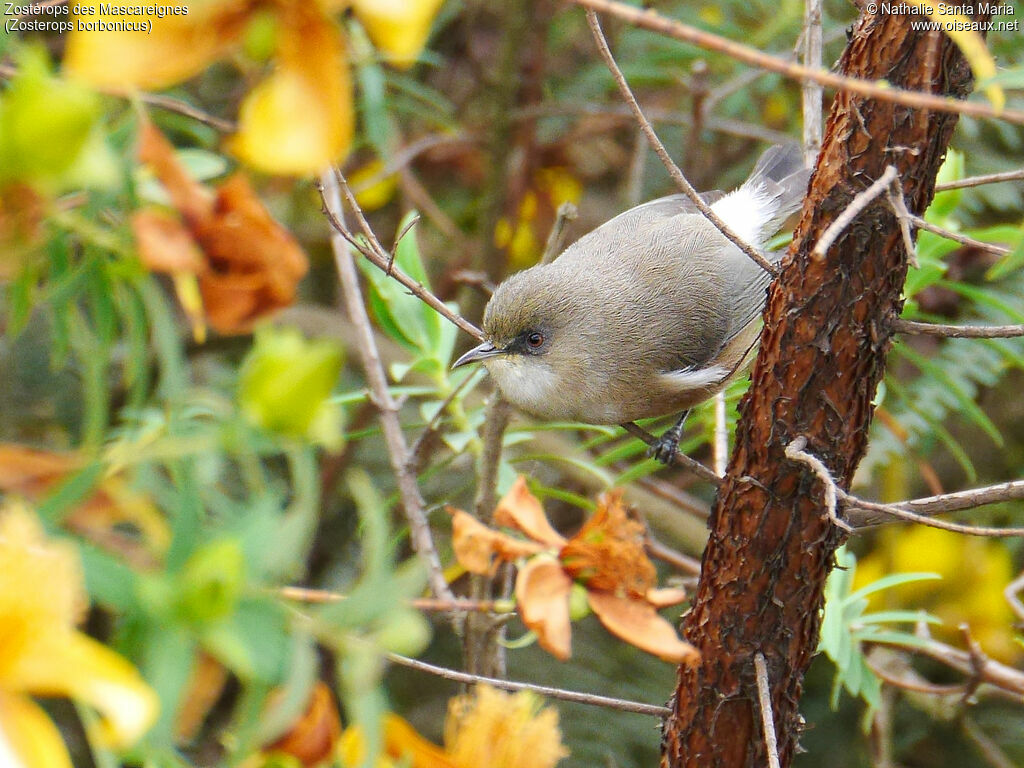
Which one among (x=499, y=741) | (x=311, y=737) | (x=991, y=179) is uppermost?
(x=991, y=179)

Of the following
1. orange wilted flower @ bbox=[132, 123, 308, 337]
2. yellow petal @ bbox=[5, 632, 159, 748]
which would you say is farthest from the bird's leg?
yellow petal @ bbox=[5, 632, 159, 748]

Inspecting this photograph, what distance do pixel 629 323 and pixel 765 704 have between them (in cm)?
139

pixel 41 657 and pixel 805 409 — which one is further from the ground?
pixel 41 657

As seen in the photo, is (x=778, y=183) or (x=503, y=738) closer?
(x=503, y=738)

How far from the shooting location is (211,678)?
79 cm

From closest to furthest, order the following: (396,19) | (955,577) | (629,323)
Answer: (396,19)
(629,323)
(955,577)

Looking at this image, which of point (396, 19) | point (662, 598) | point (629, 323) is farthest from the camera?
point (629, 323)

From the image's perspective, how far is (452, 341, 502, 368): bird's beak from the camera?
8.58 feet

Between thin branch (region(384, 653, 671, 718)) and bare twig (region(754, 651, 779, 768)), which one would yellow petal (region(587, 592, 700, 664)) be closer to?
thin branch (region(384, 653, 671, 718))

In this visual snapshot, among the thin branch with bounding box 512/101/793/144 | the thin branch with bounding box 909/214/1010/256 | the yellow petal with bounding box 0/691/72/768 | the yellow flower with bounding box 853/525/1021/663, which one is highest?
the thin branch with bounding box 909/214/1010/256

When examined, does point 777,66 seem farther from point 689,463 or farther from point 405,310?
point 405,310

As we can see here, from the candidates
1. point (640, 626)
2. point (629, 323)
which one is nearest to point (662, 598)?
point (640, 626)

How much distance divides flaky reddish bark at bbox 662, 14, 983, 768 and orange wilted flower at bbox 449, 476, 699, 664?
0.49 meters

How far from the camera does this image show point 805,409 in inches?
62.2
